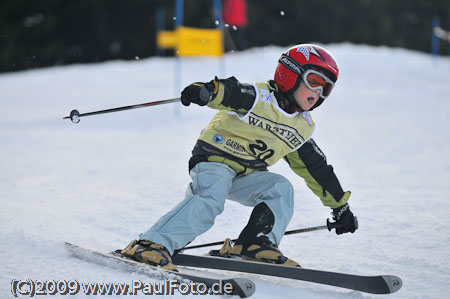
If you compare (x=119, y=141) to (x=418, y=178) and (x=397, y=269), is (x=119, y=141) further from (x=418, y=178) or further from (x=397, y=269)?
(x=397, y=269)

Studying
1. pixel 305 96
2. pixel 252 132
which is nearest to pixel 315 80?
pixel 305 96

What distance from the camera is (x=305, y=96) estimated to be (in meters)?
3.15

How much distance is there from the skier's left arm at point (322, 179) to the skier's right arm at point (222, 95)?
47cm

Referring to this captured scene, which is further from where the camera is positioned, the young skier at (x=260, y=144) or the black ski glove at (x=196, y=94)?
the young skier at (x=260, y=144)

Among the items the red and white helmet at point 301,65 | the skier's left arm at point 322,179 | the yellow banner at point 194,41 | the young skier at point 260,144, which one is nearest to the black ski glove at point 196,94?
the young skier at point 260,144

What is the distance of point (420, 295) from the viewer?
296cm

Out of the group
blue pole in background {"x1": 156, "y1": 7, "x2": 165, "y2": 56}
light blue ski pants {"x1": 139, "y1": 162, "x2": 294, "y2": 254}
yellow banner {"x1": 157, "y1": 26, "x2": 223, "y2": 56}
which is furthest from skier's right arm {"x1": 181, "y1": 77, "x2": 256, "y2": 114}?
blue pole in background {"x1": 156, "y1": 7, "x2": 165, "y2": 56}

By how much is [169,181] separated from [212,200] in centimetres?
259

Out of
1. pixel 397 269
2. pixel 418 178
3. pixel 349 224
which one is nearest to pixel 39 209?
pixel 349 224

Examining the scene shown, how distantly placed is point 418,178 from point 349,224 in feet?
10.6

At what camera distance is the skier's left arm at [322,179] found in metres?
3.34

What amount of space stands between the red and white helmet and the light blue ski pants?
0.49 m

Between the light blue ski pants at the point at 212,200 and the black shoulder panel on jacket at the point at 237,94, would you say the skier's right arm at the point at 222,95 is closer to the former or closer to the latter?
the black shoulder panel on jacket at the point at 237,94

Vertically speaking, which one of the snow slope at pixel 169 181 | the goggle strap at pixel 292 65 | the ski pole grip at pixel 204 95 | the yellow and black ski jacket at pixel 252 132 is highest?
the goggle strap at pixel 292 65
